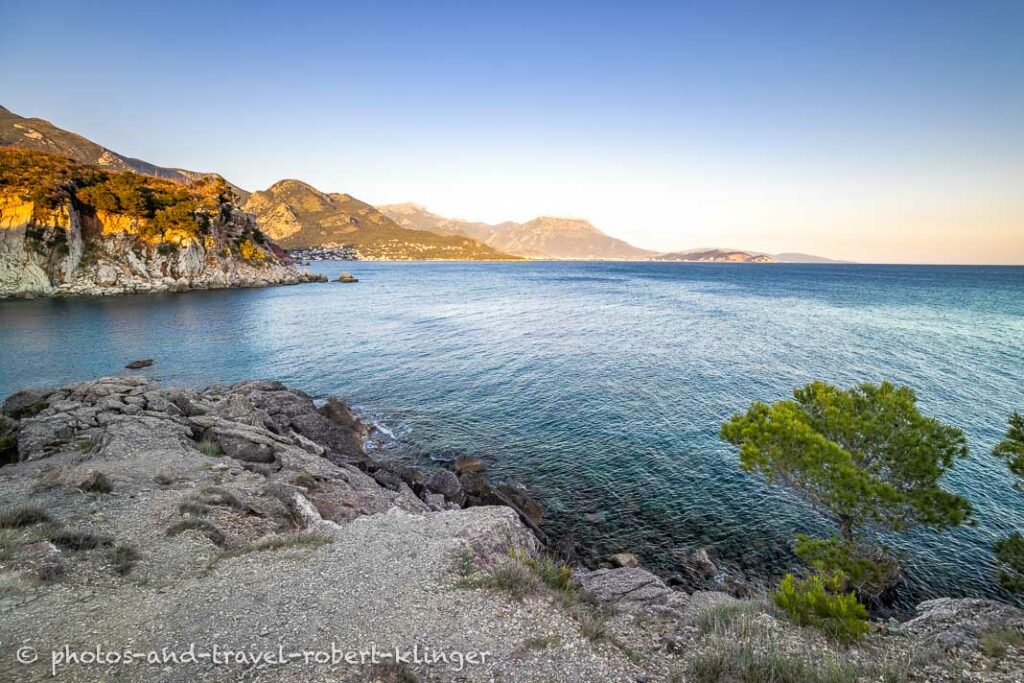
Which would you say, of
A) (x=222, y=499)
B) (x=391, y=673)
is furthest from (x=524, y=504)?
(x=391, y=673)

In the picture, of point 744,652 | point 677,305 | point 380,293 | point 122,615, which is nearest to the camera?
point 744,652

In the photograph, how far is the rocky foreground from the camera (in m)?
7.30

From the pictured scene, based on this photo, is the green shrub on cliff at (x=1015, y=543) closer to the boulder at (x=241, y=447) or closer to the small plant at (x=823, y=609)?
the small plant at (x=823, y=609)

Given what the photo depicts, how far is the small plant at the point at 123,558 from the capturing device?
962 cm

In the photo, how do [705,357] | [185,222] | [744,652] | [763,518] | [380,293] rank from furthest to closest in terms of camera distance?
[380,293], [185,222], [705,357], [763,518], [744,652]

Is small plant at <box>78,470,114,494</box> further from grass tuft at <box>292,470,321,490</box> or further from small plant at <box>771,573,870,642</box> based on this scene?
small plant at <box>771,573,870,642</box>

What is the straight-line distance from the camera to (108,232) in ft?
268

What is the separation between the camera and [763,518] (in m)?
18.1

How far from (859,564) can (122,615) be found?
1876 cm

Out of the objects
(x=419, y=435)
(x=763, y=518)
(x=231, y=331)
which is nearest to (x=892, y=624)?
(x=763, y=518)

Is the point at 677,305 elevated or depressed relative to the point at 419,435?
elevated

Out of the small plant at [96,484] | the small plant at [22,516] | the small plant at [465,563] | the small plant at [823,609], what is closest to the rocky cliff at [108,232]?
the small plant at [96,484]

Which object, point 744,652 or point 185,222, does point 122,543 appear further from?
point 185,222

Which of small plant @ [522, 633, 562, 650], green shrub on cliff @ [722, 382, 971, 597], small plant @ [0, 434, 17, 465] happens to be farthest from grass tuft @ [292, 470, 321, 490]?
green shrub on cliff @ [722, 382, 971, 597]
